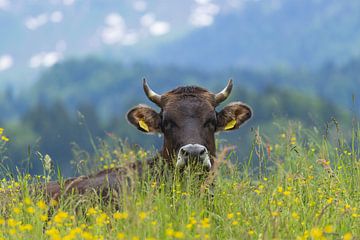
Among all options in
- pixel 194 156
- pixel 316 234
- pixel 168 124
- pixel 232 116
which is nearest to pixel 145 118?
pixel 168 124

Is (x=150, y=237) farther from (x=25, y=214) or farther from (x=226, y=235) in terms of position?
(x=25, y=214)

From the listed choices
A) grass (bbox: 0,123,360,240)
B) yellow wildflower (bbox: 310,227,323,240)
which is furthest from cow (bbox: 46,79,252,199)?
yellow wildflower (bbox: 310,227,323,240)

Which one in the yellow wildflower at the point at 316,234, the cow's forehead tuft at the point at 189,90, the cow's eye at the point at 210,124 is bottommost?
the yellow wildflower at the point at 316,234

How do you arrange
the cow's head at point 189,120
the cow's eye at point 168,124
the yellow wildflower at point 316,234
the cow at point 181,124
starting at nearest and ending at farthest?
the yellow wildflower at point 316,234, the cow's head at point 189,120, the cow at point 181,124, the cow's eye at point 168,124

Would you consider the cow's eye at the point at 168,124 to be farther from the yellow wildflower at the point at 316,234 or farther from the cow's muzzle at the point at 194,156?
the yellow wildflower at the point at 316,234

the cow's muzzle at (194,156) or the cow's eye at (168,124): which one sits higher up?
the cow's eye at (168,124)

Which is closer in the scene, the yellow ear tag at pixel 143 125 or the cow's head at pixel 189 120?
the cow's head at pixel 189 120

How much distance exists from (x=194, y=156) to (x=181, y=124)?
3.36ft

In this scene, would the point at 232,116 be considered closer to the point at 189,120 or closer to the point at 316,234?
the point at 189,120

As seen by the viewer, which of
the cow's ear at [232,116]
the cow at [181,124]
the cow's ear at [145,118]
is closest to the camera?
the cow at [181,124]

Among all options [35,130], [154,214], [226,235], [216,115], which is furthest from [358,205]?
[35,130]

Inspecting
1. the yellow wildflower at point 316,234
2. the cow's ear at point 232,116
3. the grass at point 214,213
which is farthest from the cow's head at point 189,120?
the yellow wildflower at point 316,234

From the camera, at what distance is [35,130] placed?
142125mm

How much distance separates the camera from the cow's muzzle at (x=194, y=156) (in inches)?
340
